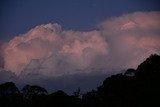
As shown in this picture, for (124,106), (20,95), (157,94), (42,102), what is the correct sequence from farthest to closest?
(20,95) → (42,102) → (124,106) → (157,94)

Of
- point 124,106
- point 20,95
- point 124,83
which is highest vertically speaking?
point 20,95

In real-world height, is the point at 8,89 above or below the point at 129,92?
above

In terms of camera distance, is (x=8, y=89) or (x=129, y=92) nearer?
(x=129, y=92)

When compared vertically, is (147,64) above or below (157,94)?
above

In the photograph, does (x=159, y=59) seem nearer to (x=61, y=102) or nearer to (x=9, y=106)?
(x=61, y=102)

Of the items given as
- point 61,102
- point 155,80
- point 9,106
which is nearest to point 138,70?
point 155,80

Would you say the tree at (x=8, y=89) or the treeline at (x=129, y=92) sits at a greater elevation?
the tree at (x=8, y=89)

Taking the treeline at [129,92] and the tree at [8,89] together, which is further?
the tree at [8,89]

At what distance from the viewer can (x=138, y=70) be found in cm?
7338

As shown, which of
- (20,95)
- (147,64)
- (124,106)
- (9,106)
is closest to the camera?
(124,106)

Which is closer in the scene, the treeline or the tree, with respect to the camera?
the treeline

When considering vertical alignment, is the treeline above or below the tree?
below

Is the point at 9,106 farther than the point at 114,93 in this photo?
Yes

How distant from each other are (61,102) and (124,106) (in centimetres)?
2085
